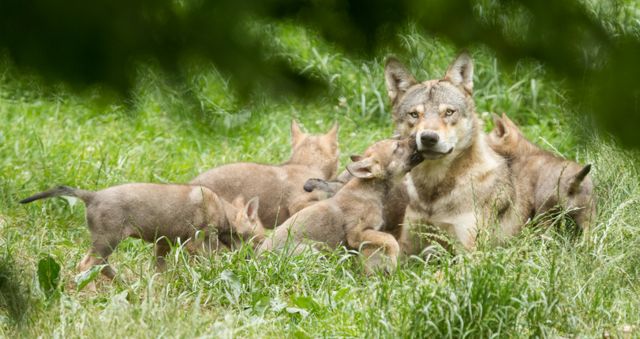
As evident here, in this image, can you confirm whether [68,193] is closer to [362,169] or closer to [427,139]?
[362,169]

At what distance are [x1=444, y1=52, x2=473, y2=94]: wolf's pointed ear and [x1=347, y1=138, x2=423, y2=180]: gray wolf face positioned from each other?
1.52 feet

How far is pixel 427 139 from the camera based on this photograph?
6145mm

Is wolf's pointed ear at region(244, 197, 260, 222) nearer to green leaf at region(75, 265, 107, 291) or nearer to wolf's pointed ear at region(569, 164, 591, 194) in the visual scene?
green leaf at region(75, 265, 107, 291)

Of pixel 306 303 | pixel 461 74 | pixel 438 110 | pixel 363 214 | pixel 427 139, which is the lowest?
pixel 363 214

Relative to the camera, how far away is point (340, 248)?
589cm

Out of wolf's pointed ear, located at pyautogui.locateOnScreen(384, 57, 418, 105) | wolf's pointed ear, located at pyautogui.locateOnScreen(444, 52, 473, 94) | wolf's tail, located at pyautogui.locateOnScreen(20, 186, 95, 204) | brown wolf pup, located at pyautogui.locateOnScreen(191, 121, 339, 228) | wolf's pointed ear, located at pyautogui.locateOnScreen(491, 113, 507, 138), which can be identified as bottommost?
brown wolf pup, located at pyautogui.locateOnScreen(191, 121, 339, 228)

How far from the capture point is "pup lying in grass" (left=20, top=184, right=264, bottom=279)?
19.0 ft

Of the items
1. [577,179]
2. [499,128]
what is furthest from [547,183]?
[499,128]

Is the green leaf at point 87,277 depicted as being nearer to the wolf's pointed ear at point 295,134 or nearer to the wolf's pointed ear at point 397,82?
the wolf's pointed ear at point 397,82

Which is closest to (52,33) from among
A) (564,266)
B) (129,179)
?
(564,266)

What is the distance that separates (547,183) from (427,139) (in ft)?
2.76

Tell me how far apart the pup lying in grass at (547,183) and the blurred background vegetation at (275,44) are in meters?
4.24

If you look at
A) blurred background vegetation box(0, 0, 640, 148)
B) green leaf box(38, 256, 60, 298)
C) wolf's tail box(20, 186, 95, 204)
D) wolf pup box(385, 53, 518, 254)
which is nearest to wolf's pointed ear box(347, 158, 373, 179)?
wolf pup box(385, 53, 518, 254)

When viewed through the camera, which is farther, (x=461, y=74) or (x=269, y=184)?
(x=269, y=184)
